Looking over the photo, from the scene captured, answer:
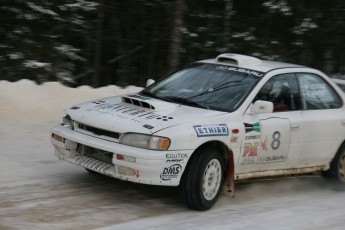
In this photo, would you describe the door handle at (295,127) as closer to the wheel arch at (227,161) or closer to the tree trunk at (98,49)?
the wheel arch at (227,161)

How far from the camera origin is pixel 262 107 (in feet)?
22.0

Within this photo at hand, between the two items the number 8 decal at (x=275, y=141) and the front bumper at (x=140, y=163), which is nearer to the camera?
the front bumper at (x=140, y=163)

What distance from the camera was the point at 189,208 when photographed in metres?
6.43

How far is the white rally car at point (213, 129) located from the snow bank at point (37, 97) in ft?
13.1

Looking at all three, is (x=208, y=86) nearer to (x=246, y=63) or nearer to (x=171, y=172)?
(x=246, y=63)

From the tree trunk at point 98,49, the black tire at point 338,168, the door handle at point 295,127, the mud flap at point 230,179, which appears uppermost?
the door handle at point 295,127

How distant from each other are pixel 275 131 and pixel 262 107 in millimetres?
406

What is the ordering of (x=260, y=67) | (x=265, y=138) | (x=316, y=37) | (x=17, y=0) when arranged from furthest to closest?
(x=316, y=37)
(x=17, y=0)
(x=260, y=67)
(x=265, y=138)

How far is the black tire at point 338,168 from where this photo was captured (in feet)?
26.1

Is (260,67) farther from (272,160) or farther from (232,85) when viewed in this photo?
(272,160)

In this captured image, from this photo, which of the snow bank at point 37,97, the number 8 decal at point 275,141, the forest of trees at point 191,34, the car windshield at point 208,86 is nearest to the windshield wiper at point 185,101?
the car windshield at point 208,86

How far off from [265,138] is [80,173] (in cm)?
231

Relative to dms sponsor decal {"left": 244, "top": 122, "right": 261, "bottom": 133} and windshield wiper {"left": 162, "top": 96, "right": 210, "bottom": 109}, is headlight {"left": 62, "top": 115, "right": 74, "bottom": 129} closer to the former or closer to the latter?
windshield wiper {"left": 162, "top": 96, "right": 210, "bottom": 109}

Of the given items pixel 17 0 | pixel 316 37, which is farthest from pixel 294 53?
pixel 17 0
